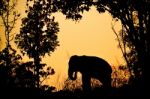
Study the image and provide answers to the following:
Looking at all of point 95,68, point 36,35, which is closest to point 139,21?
point 95,68

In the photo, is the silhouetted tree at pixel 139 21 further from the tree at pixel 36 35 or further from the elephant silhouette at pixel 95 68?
the tree at pixel 36 35

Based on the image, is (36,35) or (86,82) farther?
(36,35)

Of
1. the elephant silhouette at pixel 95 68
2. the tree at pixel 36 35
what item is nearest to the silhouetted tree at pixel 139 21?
the elephant silhouette at pixel 95 68

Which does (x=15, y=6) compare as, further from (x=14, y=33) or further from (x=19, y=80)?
(x=19, y=80)

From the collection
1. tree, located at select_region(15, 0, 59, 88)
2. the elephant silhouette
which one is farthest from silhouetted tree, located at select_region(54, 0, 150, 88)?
tree, located at select_region(15, 0, 59, 88)

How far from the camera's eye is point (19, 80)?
2548cm

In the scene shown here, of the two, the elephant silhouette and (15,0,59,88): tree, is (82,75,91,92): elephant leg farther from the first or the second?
(15,0,59,88): tree

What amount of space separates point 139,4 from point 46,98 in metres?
11.0

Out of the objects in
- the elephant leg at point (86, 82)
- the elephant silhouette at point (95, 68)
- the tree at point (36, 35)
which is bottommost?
the elephant leg at point (86, 82)

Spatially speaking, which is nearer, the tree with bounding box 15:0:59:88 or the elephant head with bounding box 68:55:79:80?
the elephant head with bounding box 68:55:79:80

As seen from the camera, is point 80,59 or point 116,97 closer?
point 116,97

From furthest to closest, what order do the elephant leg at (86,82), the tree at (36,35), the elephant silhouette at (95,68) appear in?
the tree at (36,35) < the elephant silhouette at (95,68) < the elephant leg at (86,82)

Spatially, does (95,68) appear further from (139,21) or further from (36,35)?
(36,35)

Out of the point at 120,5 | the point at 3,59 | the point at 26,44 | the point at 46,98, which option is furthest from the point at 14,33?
the point at 46,98
